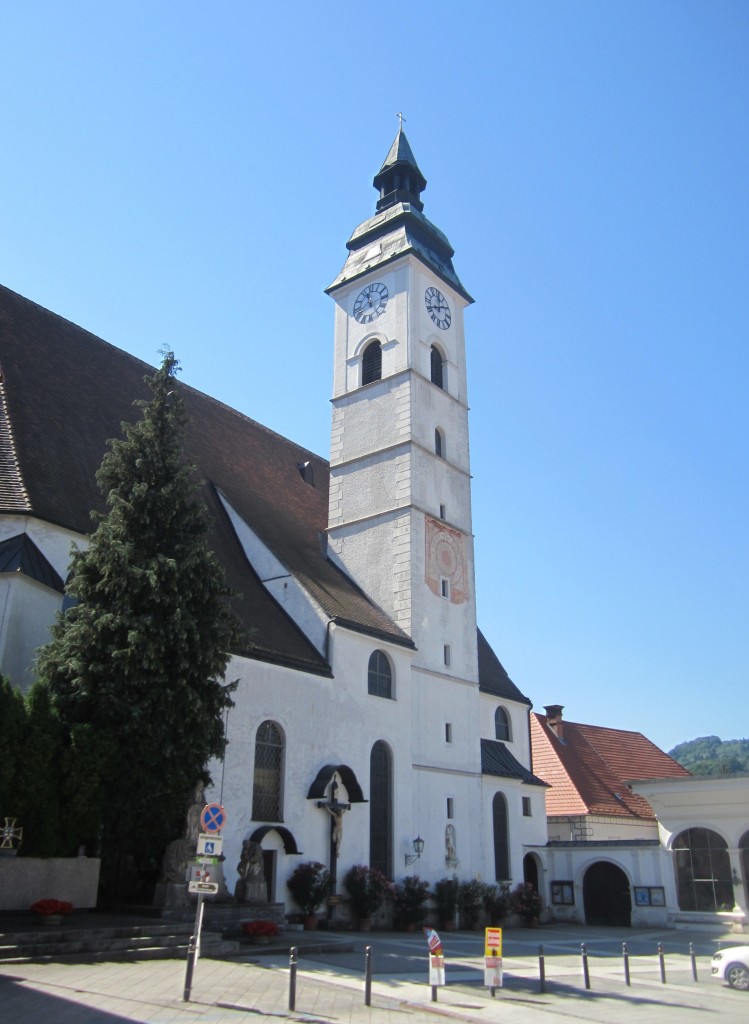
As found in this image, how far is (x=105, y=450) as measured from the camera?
22.7m

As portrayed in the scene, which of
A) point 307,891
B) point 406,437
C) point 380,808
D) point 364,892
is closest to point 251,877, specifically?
point 307,891

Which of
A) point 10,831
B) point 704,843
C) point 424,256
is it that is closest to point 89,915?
point 10,831

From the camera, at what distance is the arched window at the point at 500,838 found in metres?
28.5

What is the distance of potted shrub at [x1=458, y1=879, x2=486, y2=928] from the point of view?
25.0 metres

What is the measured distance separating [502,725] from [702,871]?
7.93 meters

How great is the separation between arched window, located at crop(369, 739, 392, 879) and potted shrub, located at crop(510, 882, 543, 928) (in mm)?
5752

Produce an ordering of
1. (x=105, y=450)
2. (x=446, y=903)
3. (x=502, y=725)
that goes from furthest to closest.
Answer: (x=502, y=725) < (x=446, y=903) < (x=105, y=450)

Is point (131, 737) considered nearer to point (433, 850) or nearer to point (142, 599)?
point (142, 599)

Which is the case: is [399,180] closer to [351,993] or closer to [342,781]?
[342,781]

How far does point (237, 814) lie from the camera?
64.1ft

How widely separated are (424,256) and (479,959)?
22.2 m

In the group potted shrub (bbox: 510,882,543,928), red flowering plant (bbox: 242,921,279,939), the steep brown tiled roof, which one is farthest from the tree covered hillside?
red flowering plant (bbox: 242,921,279,939)

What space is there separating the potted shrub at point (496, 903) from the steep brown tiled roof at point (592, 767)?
818 cm

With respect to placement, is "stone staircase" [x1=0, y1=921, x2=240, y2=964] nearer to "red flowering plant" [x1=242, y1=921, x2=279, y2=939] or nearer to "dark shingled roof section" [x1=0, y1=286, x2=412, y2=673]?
"red flowering plant" [x1=242, y1=921, x2=279, y2=939]
